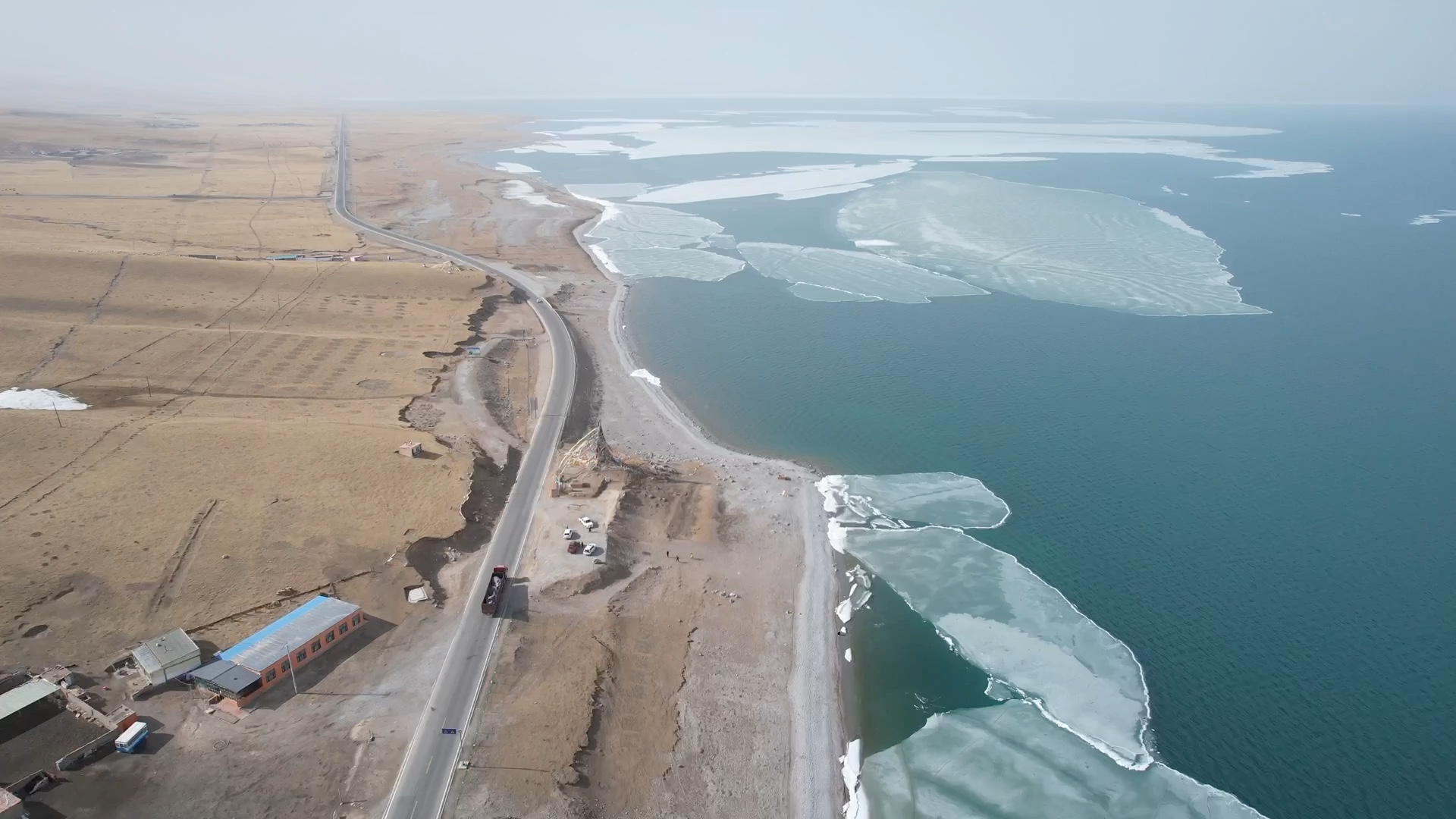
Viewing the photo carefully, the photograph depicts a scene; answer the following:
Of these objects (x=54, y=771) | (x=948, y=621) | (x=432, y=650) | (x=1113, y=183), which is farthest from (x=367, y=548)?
(x=1113, y=183)

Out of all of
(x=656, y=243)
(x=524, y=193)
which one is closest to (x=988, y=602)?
(x=656, y=243)

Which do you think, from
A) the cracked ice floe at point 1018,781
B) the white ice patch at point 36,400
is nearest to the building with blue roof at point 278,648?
the cracked ice floe at point 1018,781

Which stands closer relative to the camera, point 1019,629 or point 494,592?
point 494,592

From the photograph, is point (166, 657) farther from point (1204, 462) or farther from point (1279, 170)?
point (1279, 170)

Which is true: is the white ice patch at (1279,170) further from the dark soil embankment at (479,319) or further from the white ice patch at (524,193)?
the dark soil embankment at (479,319)

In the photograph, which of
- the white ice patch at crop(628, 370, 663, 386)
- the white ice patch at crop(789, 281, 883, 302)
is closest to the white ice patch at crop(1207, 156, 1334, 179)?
the white ice patch at crop(789, 281, 883, 302)

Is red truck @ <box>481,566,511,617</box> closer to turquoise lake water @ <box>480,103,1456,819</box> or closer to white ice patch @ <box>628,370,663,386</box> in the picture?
turquoise lake water @ <box>480,103,1456,819</box>

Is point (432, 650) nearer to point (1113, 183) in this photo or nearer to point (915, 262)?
point (915, 262)
